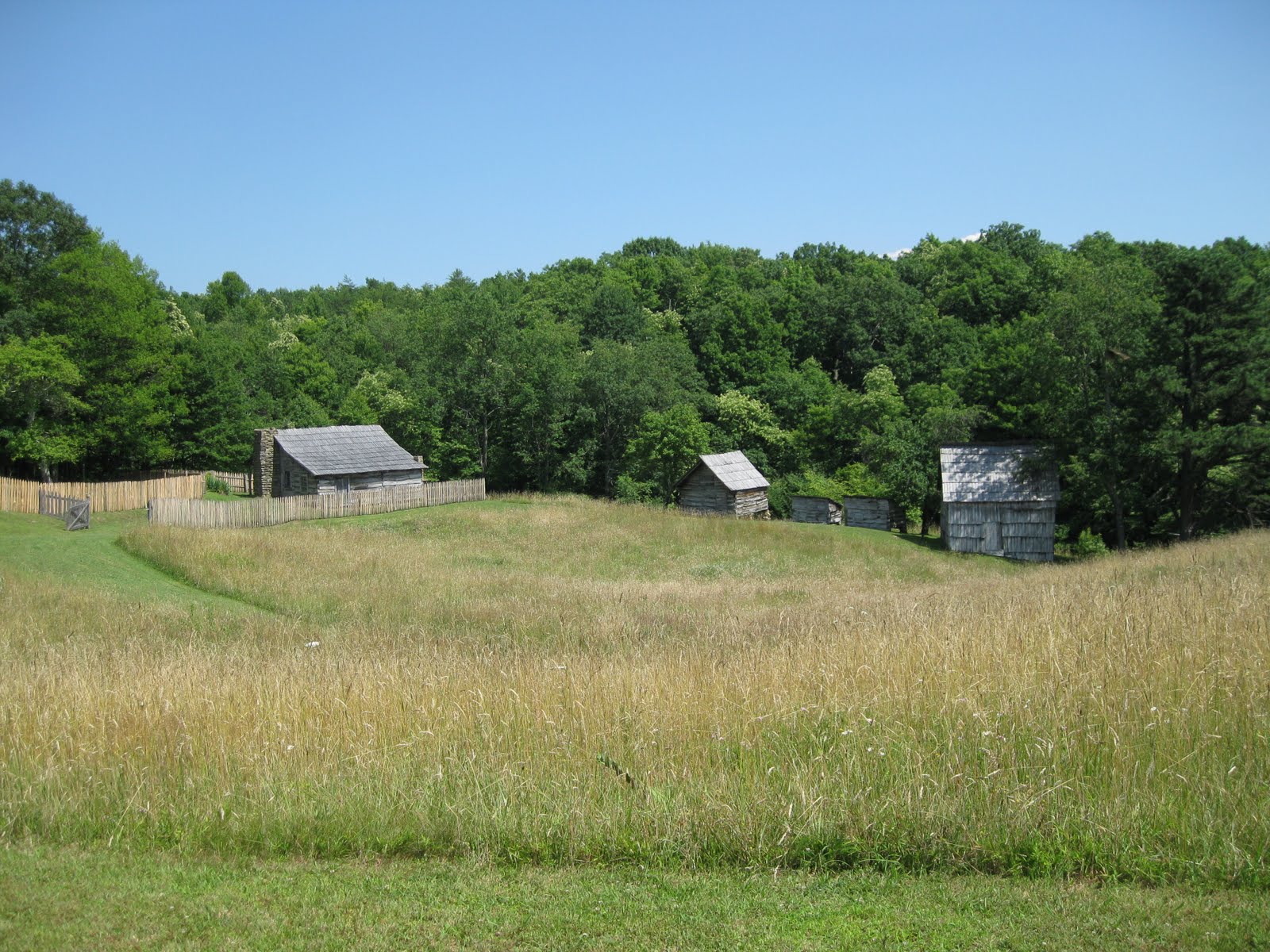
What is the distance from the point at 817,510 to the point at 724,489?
5.07m

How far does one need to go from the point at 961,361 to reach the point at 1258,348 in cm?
3691

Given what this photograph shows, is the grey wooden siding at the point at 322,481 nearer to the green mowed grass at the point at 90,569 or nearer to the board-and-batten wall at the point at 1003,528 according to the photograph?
the green mowed grass at the point at 90,569

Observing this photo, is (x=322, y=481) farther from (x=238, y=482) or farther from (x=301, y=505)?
(x=238, y=482)

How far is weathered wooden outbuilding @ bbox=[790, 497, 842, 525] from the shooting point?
4769 centimetres

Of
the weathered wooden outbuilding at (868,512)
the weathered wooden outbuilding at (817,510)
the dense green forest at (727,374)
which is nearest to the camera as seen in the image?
the dense green forest at (727,374)

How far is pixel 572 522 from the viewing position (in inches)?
1615

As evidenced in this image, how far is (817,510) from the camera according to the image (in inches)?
1889

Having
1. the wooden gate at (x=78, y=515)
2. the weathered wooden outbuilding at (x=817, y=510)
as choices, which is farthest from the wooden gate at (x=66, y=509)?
the weathered wooden outbuilding at (x=817, y=510)

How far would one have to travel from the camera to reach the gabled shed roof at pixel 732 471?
47500 millimetres

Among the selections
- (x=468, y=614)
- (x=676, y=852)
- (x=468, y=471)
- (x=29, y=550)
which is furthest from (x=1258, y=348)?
(x=468, y=471)

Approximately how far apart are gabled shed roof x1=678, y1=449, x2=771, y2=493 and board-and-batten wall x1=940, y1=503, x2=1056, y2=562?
12.0 metres

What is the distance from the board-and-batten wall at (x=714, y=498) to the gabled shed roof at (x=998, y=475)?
11.3 metres

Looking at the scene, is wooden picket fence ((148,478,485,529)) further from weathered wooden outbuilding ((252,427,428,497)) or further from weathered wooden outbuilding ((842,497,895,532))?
weathered wooden outbuilding ((842,497,895,532))

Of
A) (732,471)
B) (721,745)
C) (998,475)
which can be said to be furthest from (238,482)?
(721,745)
